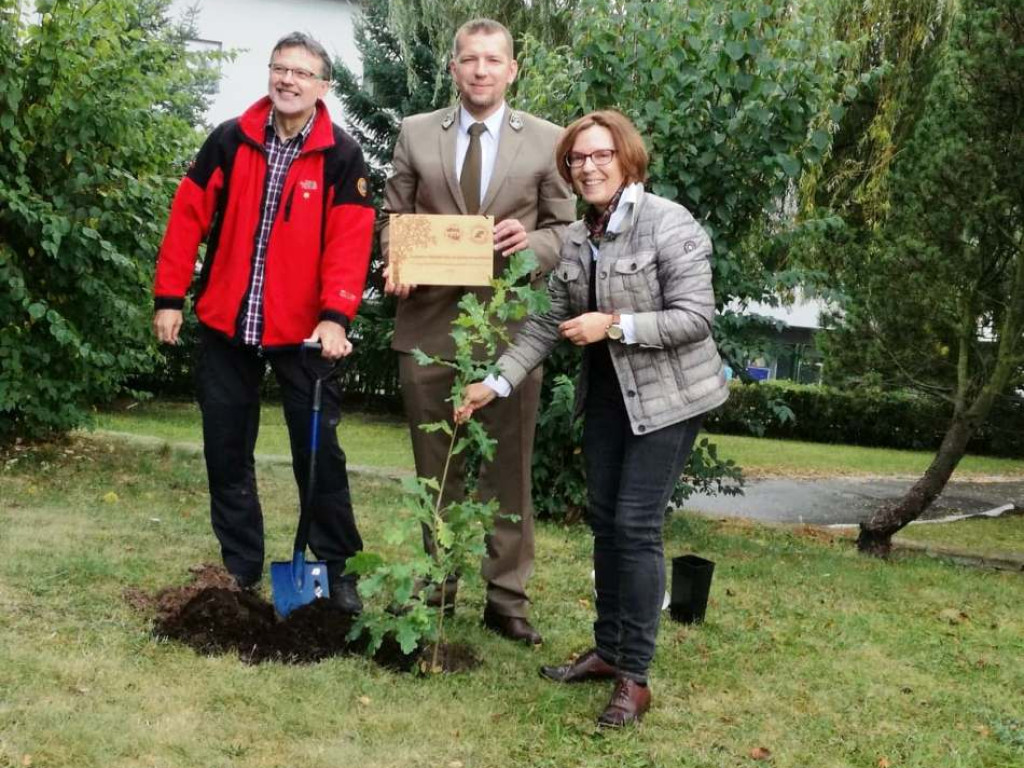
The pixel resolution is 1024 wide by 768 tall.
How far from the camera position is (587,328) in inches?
134

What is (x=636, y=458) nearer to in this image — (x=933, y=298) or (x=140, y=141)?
(x=140, y=141)

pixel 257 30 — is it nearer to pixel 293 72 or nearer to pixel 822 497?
pixel 822 497

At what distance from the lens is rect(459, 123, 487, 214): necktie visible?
166 inches

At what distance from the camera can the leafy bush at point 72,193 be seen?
22.7ft

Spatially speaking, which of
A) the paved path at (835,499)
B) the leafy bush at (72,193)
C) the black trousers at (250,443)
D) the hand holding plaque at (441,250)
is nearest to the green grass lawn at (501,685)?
the black trousers at (250,443)

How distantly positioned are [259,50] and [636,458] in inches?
908

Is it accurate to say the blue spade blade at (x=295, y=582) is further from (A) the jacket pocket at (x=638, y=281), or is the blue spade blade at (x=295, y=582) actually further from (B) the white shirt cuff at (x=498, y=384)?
(A) the jacket pocket at (x=638, y=281)

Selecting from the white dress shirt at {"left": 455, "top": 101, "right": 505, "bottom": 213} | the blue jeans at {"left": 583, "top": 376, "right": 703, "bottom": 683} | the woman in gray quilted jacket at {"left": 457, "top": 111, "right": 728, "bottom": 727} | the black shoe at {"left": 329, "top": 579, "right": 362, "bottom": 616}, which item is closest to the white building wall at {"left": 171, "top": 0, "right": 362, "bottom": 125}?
the white dress shirt at {"left": 455, "top": 101, "right": 505, "bottom": 213}

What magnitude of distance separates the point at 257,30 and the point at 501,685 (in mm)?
22937

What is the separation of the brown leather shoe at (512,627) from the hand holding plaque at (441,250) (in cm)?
126

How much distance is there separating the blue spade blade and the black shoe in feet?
0.31

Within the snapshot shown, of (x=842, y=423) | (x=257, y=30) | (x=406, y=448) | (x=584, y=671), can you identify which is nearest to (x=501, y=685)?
(x=584, y=671)

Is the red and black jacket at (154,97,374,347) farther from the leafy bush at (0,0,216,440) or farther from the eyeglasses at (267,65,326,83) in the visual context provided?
the leafy bush at (0,0,216,440)

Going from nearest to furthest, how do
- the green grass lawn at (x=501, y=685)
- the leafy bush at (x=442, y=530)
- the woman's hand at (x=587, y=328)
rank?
1. the green grass lawn at (x=501, y=685)
2. the woman's hand at (x=587, y=328)
3. the leafy bush at (x=442, y=530)
